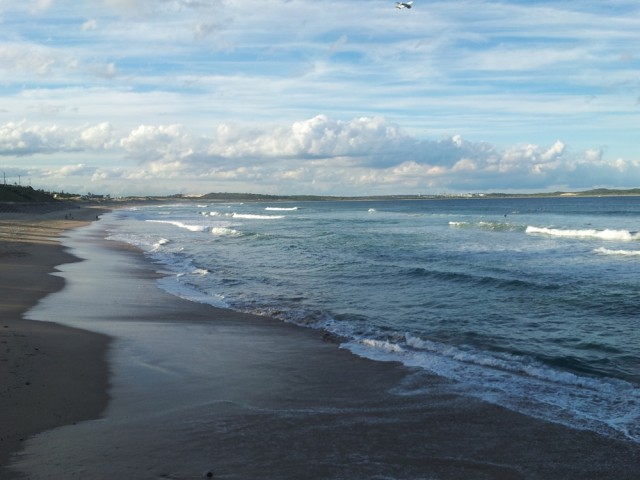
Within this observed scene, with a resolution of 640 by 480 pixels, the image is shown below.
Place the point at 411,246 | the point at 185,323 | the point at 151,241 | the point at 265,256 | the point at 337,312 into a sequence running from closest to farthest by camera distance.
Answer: the point at 185,323, the point at 337,312, the point at 265,256, the point at 411,246, the point at 151,241

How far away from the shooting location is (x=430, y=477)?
6.19 meters

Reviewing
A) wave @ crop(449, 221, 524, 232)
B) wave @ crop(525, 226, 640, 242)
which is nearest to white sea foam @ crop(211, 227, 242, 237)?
wave @ crop(449, 221, 524, 232)

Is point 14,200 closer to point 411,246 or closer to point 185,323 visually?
point 411,246

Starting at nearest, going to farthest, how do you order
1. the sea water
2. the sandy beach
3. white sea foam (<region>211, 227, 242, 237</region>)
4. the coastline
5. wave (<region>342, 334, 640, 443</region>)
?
the sandy beach
the coastline
wave (<region>342, 334, 640, 443</region>)
the sea water
white sea foam (<region>211, 227, 242, 237</region>)

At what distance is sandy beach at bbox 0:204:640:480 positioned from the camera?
638 cm

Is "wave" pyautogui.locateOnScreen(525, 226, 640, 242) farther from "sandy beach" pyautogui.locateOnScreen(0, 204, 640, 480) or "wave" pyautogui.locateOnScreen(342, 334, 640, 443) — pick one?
"sandy beach" pyautogui.locateOnScreen(0, 204, 640, 480)

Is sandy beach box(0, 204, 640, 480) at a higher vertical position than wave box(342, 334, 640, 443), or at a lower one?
higher

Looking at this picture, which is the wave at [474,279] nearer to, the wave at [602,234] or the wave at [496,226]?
the wave at [602,234]

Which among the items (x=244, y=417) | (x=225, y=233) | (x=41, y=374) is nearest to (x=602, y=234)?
(x=225, y=233)

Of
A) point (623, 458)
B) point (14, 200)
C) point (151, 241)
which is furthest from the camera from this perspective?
point (14, 200)

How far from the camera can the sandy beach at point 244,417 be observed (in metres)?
6.38

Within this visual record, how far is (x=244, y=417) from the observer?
7.89 m

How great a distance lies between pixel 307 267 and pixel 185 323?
476 inches

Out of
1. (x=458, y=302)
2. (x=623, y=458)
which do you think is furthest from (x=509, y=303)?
(x=623, y=458)
